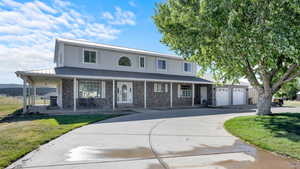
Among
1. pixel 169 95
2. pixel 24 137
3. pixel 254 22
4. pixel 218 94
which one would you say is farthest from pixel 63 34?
pixel 218 94

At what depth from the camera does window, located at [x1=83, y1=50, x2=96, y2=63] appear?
15006 mm

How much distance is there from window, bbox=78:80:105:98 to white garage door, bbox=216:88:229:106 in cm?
1320

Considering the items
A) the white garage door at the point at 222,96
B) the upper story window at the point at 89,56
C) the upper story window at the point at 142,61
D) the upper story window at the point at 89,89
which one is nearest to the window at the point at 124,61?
the upper story window at the point at 142,61

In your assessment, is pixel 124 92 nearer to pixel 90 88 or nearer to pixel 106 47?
pixel 90 88

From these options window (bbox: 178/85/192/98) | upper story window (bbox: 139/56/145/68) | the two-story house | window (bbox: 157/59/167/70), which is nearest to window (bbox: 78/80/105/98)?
the two-story house

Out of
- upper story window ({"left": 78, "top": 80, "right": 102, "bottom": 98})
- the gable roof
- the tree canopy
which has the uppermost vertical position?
the gable roof

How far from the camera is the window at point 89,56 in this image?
15.0m

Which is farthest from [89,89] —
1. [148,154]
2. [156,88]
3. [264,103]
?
[264,103]

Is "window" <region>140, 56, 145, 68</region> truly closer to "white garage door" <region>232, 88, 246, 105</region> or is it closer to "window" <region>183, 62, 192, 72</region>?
"window" <region>183, 62, 192, 72</region>

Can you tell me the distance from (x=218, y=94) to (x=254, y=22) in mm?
A: 14880

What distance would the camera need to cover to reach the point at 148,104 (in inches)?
677

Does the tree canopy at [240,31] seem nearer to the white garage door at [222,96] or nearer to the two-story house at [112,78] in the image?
the two-story house at [112,78]

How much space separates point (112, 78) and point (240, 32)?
31.8 ft

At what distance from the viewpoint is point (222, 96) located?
68.9 feet
